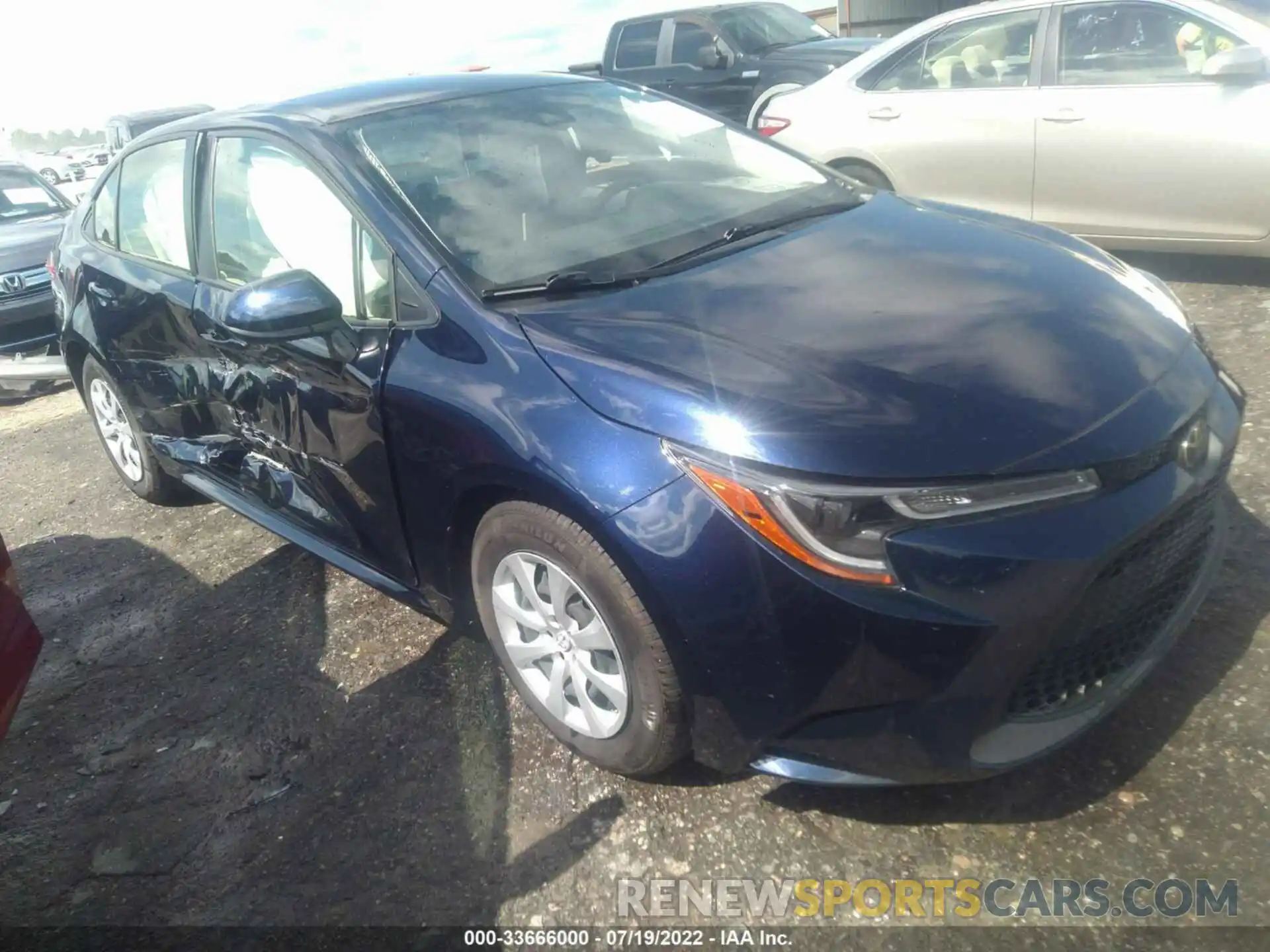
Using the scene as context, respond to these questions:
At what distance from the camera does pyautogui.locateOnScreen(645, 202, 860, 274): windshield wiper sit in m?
2.71

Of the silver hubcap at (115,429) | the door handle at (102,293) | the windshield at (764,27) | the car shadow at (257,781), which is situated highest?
the windshield at (764,27)

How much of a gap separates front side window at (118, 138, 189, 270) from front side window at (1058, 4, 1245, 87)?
4.34 m

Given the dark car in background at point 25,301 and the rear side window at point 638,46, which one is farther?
the rear side window at point 638,46

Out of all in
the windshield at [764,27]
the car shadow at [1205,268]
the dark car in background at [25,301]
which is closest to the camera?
the car shadow at [1205,268]

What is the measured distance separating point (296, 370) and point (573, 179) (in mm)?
1005

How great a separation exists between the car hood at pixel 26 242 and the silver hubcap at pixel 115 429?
3361 mm

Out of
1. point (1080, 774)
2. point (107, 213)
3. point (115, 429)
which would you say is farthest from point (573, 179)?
point (115, 429)

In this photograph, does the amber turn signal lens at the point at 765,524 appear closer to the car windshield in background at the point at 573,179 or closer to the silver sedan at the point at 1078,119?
the car windshield in background at the point at 573,179

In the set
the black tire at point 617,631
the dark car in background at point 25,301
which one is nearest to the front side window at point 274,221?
the black tire at point 617,631

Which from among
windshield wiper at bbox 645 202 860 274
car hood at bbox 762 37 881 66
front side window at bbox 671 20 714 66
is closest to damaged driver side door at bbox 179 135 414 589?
windshield wiper at bbox 645 202 860 274

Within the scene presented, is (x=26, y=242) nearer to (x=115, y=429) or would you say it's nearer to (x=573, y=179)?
(x=115, y=429)

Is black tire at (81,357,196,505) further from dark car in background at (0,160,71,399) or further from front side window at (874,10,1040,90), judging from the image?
front side window at (874,10,1040,90)

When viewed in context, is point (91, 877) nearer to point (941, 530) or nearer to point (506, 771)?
point (506, 771)
